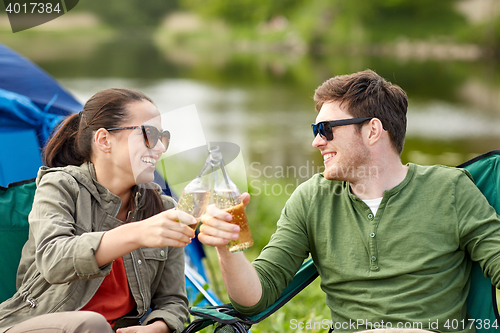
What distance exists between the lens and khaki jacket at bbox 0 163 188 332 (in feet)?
5.44

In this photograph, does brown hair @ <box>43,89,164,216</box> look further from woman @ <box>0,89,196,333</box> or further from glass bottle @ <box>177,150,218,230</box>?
glass bottle @ <box>177,150,218,230</box>

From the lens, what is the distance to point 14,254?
2.37m

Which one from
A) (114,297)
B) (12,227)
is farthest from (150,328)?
(12,227)

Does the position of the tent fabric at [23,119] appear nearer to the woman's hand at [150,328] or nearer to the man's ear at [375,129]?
the woman's hand at [150,328]

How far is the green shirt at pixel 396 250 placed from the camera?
2.12 meters

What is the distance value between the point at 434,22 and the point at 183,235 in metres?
54.2

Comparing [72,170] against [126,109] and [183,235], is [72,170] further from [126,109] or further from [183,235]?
[183,235]

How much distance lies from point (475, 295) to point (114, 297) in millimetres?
1623

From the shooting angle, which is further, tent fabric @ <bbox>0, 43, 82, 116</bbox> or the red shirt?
tent fabric @ <bbox>0, 43, 82, 116</bbox>

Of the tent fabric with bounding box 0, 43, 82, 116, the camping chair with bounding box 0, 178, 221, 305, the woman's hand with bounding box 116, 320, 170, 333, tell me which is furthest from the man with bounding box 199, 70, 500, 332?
the tent fabric with bounding box 0, 43, 82, 116

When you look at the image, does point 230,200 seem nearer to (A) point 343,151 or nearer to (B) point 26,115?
(A) point 343,151

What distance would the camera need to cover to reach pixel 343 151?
229cm

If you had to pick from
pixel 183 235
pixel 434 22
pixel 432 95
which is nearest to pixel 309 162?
pixel 183 235

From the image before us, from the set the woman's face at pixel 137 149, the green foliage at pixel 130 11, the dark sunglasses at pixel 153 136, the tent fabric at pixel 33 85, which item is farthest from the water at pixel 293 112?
the green foliage at pixel 130 11
